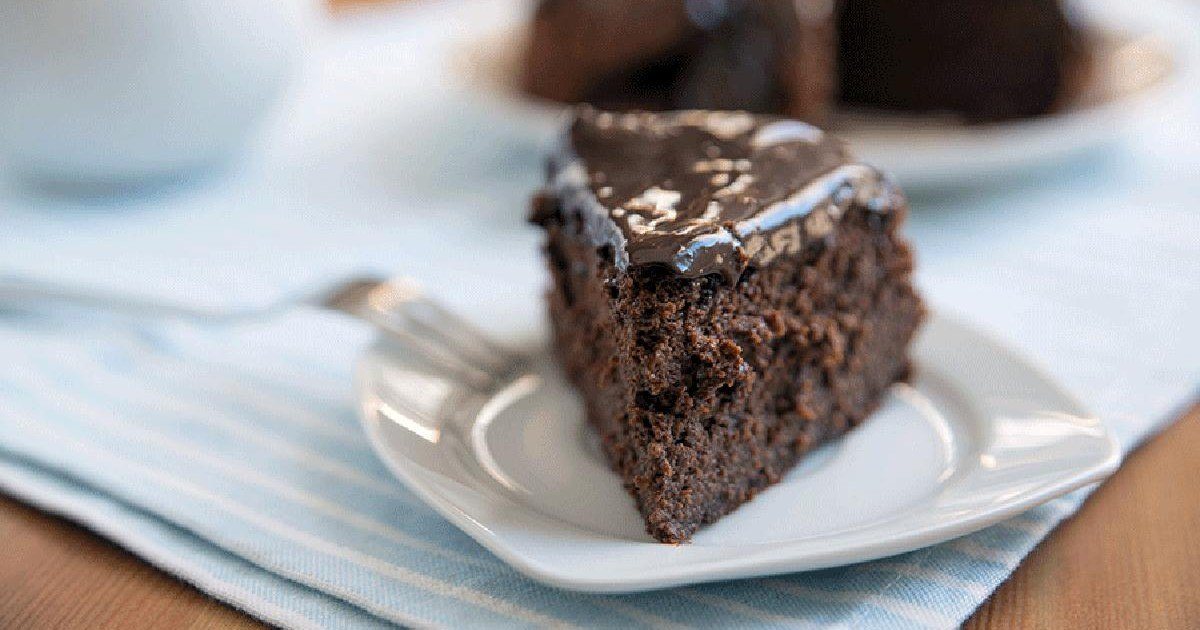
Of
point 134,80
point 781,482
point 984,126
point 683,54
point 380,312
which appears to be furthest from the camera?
point 984,126

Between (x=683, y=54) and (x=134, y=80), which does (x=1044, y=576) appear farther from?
(x=134, y=80)

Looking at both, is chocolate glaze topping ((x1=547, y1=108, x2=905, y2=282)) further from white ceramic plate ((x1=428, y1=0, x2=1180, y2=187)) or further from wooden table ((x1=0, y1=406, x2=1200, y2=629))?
white ceramic plate ((x1=428, y1=0, x2=1180, y2=187))

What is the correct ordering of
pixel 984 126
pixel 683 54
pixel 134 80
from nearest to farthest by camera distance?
pixel 134 80, pixel 683 54, pixel 984 126

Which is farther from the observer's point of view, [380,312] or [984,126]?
[984,126]

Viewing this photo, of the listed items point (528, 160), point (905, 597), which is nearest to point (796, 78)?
point (528, 160)

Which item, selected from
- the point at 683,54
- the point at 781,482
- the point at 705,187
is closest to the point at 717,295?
the point at 705,187

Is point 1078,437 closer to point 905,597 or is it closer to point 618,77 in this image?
point 905,597
